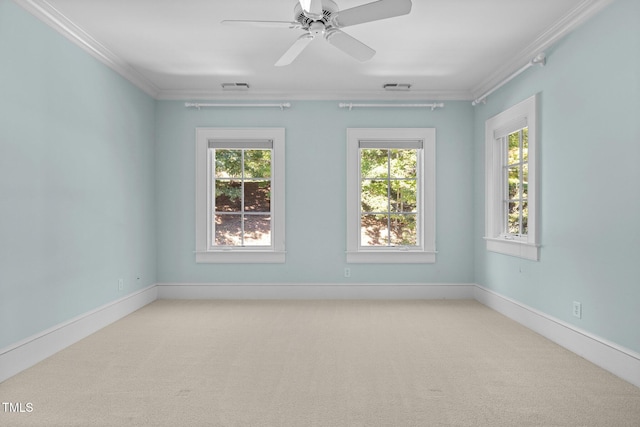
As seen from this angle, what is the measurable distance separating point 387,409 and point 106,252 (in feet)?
10.3

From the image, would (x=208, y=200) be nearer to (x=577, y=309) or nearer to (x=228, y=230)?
(x=228, y=230)

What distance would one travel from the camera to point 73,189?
12.1 feet

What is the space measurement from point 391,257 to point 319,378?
2.87 meters

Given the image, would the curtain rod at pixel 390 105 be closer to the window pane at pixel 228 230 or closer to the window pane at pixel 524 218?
the window pane at pixel 524 218

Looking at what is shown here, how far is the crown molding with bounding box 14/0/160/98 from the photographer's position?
318cm

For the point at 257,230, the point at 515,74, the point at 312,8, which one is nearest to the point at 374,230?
the point at 257,230

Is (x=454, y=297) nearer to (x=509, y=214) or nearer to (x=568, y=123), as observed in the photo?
(x=509, y=214)

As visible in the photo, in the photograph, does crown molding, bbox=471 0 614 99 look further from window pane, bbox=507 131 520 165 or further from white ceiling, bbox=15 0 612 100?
window pane, bbox=507 131 520 165

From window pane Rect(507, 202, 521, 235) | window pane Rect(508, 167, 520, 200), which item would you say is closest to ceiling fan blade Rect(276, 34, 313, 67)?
window pane Rect(508, 167, 520, 200)

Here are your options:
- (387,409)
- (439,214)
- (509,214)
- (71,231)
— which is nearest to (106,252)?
(71,231)

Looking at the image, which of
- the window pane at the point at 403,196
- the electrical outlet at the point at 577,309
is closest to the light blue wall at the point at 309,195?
the window pane at the point at 403,196

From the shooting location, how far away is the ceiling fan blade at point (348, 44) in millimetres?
3039

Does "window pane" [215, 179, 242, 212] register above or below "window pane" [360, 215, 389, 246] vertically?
above

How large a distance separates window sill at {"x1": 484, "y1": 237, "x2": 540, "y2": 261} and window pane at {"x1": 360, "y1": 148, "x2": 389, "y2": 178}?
59.0 inches
